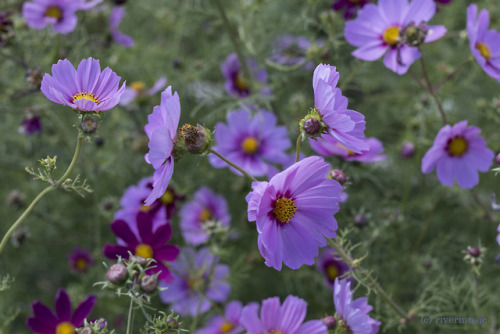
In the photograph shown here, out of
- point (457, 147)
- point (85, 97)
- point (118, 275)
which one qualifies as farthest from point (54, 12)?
point (457, 147)

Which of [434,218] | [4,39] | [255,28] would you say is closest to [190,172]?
[255,28]

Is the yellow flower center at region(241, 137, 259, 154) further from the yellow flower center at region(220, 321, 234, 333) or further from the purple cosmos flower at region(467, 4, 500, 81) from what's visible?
the purple cosmos flower at region(467, 4, 500, 81)

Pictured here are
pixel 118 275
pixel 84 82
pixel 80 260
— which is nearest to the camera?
pixel 118 275

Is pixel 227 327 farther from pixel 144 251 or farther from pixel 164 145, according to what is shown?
pixel 164 145

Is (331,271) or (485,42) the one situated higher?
(485,42)

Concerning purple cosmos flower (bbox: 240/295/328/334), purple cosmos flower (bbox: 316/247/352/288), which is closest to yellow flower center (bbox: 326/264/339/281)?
purple cosmos flower (bbox: 316/247/352/288)

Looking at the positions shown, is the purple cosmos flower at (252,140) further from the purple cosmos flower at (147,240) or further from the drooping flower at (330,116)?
the drooping flower at (330,116)

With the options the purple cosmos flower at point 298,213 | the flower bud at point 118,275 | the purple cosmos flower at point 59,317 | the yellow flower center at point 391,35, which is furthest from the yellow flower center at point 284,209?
the yellow flower center at point 391,35
